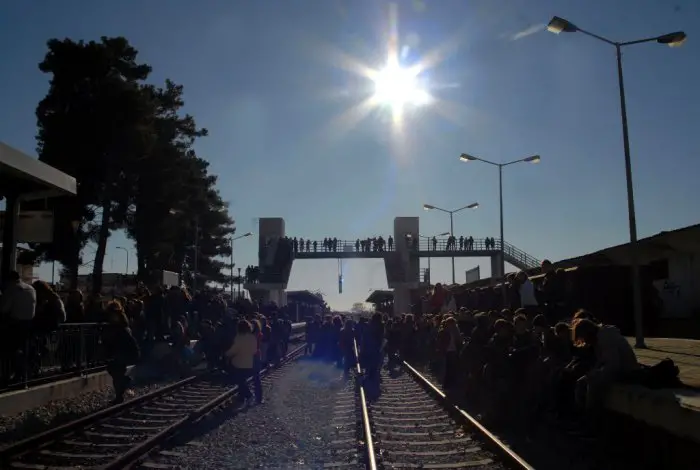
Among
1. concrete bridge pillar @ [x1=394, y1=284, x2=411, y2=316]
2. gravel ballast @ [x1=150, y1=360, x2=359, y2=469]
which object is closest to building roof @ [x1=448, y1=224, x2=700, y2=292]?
gravel ballast @ [x1=150, y1=360, x2=359, y2=469]

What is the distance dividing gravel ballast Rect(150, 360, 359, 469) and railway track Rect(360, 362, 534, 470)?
27.7 inches

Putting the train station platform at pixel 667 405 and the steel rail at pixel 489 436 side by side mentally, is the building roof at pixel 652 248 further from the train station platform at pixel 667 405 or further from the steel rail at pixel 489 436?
the train station platform at pixel 667 405

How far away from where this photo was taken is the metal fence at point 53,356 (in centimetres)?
1150

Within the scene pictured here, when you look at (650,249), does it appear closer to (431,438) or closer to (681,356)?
(681,356)

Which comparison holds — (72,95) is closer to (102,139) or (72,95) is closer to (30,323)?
(102,139)

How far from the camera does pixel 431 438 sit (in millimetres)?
9898

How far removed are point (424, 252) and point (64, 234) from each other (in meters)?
43.8

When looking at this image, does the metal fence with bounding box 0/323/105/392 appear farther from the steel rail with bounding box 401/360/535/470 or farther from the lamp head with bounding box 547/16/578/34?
the lamp head with bounding box 547/16/578/34

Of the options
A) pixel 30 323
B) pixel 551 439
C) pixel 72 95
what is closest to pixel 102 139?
pixel 72 95

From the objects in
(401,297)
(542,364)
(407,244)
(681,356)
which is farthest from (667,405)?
(407,244)

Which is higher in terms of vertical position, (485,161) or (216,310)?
(485,161)

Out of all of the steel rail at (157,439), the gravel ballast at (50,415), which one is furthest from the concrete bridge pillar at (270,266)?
the steel rail at (157,439)

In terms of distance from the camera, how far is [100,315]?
16641 mm

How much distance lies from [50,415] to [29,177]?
16.7ft
